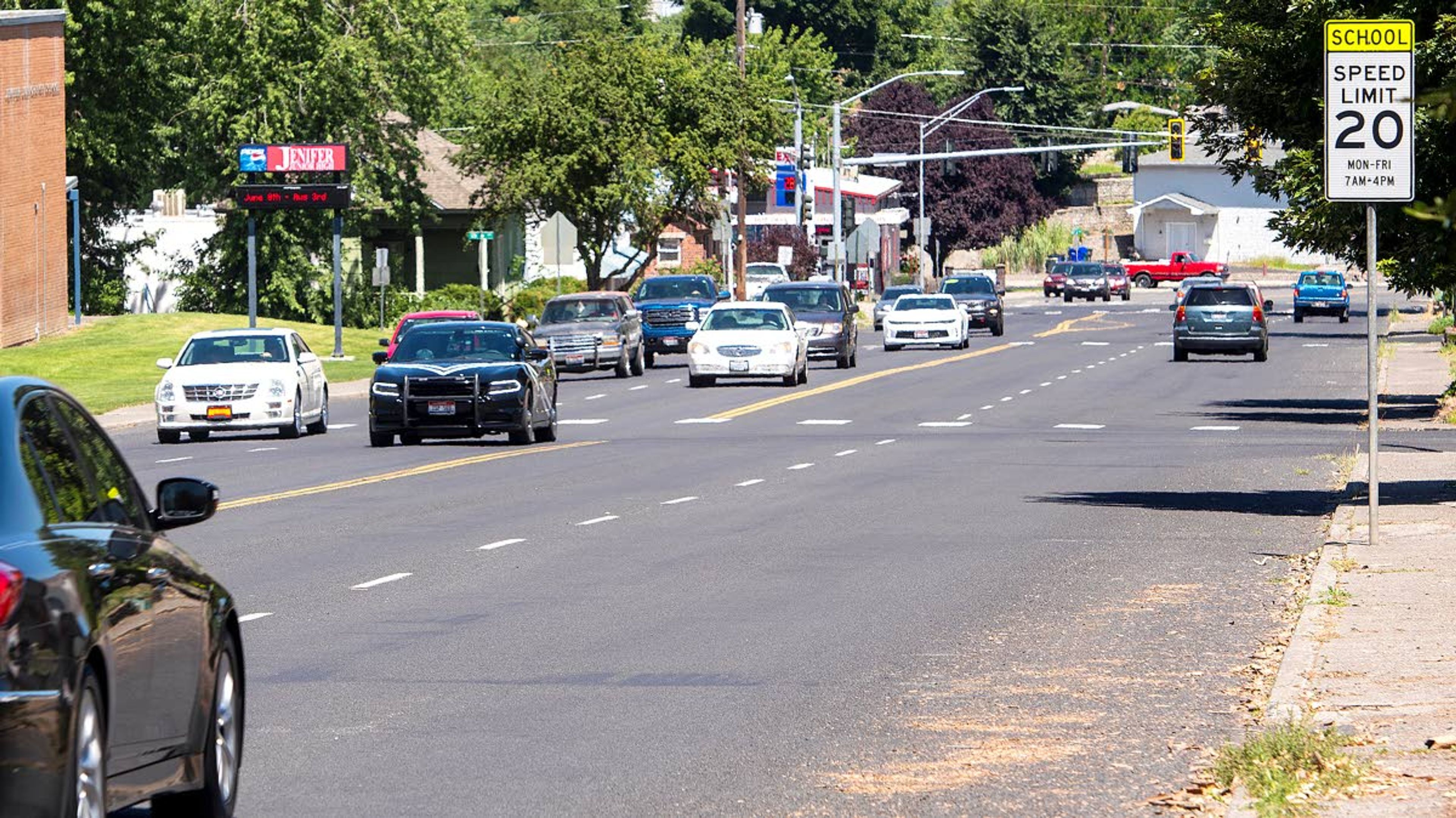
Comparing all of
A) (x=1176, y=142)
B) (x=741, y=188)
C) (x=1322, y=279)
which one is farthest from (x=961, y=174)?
(x=741, y=188)

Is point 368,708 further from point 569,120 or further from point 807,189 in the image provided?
point 807,189

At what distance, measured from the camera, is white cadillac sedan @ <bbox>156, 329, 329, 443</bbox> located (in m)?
33.8

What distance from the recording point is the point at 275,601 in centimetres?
1493

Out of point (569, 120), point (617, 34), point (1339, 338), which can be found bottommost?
point (1339, 338)

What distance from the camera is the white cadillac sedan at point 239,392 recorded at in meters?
33.8

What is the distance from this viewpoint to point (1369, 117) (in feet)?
55.2

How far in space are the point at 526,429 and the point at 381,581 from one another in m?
15.0

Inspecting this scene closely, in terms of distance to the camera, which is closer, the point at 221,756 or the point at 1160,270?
the point at 221,756

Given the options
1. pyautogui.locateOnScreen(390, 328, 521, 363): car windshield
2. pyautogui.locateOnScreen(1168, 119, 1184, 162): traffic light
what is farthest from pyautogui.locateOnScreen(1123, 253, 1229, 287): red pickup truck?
pyautogui.locateOnScreen(390, 328, 521, 363): car windshield

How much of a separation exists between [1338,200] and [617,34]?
451 ft

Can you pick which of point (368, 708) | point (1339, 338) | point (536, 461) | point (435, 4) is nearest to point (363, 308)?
point (435, 4)

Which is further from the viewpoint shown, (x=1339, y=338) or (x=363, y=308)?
(x=363, y=308)

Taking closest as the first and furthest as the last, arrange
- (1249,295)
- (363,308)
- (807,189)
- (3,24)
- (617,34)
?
1. (1249,295)
2. (3,24)
3. (363,308)
4. (807,189)
5. (617,34)

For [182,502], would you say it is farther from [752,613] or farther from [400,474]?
[400,474]
